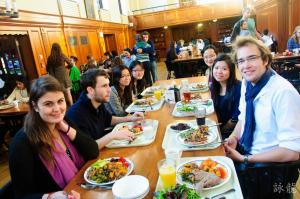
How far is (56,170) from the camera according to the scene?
137 centimetres

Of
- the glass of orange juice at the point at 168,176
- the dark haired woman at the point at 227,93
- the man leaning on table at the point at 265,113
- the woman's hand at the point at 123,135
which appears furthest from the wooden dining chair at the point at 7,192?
the dark haired woman at the point at 227,93

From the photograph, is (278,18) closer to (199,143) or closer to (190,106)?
(190,106)

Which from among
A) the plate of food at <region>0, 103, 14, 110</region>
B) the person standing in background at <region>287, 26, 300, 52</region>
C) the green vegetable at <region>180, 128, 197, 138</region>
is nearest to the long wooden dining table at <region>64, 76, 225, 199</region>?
the green vegetable at <region>180, 128, 197, 138</region>

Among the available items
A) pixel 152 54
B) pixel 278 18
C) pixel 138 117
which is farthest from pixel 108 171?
pixel 278 18

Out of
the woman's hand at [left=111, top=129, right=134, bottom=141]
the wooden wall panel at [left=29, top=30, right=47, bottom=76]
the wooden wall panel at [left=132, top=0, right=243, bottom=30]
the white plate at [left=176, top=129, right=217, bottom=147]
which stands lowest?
the white plate at [left=176, top=129, right=217, bottom=147]

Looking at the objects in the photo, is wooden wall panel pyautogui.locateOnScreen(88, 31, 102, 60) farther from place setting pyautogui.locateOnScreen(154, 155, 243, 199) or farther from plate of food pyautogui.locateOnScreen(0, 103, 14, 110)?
place setting pyautogui.locateOnScreen(154, 155, 243, 199)

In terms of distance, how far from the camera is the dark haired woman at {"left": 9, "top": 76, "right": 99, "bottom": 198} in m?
1.23

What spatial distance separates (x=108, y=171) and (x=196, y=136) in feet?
2.02

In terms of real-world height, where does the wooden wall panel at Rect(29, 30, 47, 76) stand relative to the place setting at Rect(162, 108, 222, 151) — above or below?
above

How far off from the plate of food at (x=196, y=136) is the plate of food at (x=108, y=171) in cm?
39

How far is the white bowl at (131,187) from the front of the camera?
3.48 ft

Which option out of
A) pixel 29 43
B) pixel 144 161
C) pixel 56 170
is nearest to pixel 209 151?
pixel 144 161

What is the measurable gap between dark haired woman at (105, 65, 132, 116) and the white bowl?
1486 millimetres

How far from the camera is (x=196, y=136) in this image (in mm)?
1556
